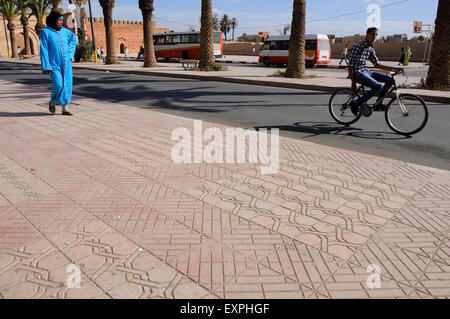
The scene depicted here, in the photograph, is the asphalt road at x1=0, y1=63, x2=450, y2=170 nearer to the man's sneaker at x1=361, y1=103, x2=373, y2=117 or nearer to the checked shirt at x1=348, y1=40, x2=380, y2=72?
the man's sneaker at x1=361, y1=103, x2=373, y2=117

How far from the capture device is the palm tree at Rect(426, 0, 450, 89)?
490 inches

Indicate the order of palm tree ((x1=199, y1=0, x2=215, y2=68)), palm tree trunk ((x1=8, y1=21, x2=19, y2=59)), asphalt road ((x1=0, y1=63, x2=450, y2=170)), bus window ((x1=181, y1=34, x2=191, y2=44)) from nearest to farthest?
asphalt road ((x1=0, y1=63, x2=450, y2=170)) < palm tree ((x1=199, y1=0, x2=215, y2=68)) < bus window ((x1=181, y1=34, x2=191, y2=44)) < palm tree trunk ((x1=8, y1=21, x2=19, y2=59))

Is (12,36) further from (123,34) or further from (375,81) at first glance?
(375,81)

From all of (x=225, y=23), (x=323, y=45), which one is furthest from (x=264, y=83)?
(x=225, y=23)

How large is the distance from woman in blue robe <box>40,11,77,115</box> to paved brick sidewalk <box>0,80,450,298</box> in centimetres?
279

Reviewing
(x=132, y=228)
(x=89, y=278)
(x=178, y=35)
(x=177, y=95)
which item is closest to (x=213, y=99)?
(x=177, y=95)

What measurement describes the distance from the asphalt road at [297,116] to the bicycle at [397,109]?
191 mm

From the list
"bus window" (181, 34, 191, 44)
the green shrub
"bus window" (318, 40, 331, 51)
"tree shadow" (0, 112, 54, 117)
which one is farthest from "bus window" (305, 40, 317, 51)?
"tree shadow" (0, 112, 54, 117)

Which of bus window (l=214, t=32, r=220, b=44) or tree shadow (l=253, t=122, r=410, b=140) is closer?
tree shadow (l=253, t=122, r=410, b=140)

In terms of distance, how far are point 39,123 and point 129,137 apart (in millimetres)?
2441

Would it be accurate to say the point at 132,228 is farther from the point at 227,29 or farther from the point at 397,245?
the point at 227,29

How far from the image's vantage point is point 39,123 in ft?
24.0

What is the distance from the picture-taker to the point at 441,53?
12.8 m

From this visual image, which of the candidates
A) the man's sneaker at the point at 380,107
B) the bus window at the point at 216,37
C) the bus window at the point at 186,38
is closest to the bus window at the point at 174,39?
the bus window at the point at 186,38
